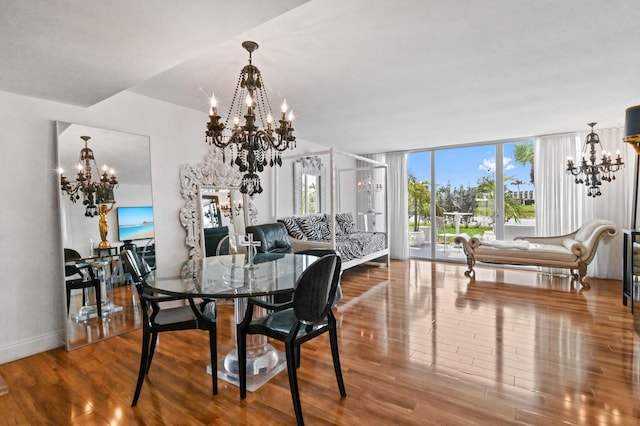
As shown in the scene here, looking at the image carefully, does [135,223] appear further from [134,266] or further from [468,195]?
[468,195]

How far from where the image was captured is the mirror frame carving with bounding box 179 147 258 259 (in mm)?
3709

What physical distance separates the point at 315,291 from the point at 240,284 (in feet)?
1.58

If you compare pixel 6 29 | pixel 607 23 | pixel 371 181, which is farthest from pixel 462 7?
pixel 371 181

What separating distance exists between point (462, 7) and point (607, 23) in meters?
1.06

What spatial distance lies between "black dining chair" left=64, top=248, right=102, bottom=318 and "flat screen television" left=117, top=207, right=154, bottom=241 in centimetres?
38

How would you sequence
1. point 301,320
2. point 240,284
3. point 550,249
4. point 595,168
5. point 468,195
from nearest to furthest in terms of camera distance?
1. point 301,320
2. point 240,284
3. point 595,168
4. point 550,249
5. point 468,195

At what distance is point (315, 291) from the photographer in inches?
71.7

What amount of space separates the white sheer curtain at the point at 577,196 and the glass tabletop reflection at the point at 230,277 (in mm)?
4877

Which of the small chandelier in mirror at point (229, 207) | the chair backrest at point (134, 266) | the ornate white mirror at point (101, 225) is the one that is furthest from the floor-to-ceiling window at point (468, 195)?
the chair backrest at point (134, 266)

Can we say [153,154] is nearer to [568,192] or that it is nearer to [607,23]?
[607,23]

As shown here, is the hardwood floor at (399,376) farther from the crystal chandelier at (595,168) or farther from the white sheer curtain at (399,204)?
the white sheer curtain at (399,204)

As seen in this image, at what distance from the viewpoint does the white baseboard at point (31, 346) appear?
2.51 meters

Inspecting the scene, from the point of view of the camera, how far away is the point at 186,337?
2.93 meters

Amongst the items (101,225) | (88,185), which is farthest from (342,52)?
(101,225)
